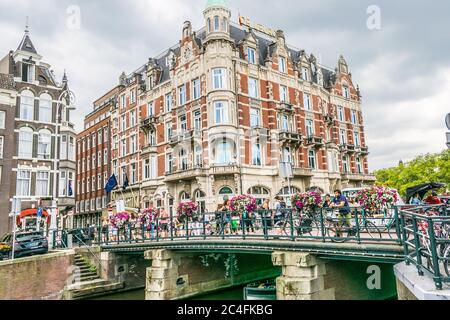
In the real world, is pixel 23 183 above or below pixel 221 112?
below

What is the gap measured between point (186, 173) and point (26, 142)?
13.3 m

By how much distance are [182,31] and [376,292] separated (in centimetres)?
2760

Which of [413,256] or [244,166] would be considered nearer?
[413,256]

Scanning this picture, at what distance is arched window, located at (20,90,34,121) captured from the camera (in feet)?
91.7

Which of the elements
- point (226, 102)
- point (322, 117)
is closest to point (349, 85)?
point (322, 117)

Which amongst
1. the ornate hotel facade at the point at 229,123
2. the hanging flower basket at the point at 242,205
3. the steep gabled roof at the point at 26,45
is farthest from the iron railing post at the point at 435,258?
the steep gabled roof at the point at 26,45

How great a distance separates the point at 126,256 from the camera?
18797mm

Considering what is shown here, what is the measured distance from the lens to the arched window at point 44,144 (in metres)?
28.4

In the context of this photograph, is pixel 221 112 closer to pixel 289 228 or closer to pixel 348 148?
pixel 289 228

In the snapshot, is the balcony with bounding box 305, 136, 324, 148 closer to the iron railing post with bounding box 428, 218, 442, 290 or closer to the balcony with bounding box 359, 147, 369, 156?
the balcony with bounding box 359, 147, 369, 156

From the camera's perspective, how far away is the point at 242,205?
46.4ft

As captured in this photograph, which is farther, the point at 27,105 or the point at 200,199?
the point at 27,105

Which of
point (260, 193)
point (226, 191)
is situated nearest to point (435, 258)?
point (226, 191)
